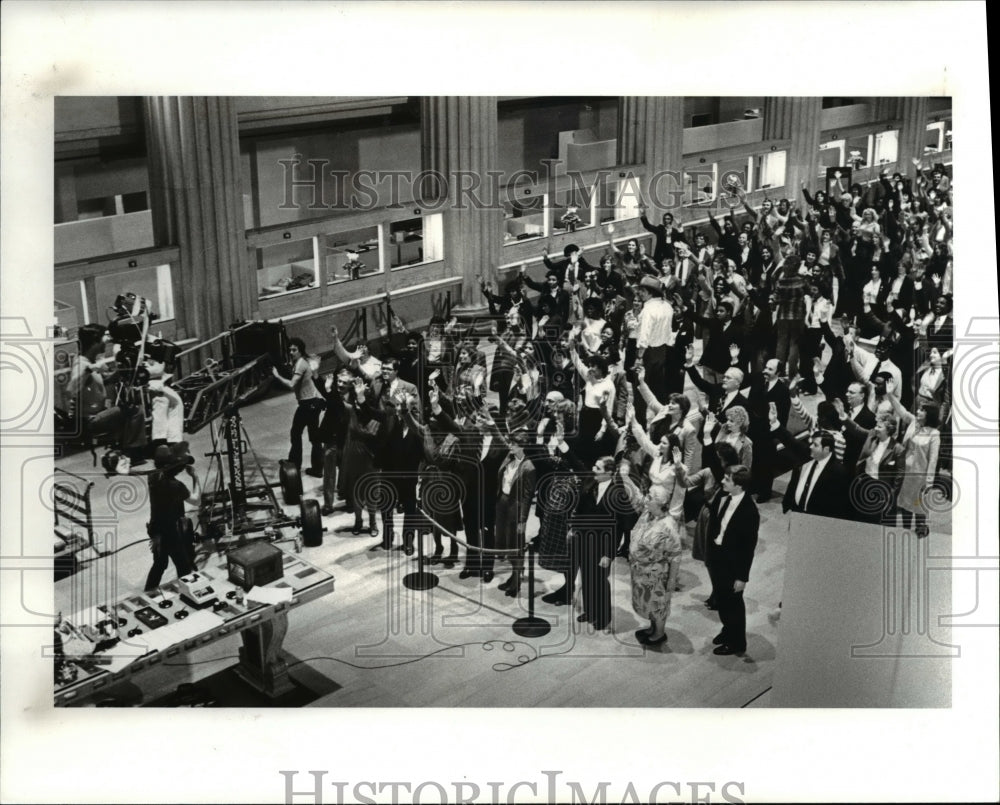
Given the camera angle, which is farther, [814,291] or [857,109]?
[814,291]

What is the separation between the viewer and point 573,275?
1242cm

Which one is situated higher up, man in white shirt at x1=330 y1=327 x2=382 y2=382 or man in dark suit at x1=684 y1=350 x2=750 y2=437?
man in white shirt at x1=330 y1=327 x2=382 y2=382

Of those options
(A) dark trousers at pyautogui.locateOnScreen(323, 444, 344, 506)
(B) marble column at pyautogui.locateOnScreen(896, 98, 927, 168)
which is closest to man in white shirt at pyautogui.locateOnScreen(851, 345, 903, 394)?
(B) marble column at pyautogui.locateOnScreen(896, 98, 927, 168)

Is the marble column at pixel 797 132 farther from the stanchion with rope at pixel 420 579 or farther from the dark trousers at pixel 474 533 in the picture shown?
the stanchion with rope at pixel 420 579

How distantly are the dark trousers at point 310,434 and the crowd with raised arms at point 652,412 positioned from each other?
26 mm

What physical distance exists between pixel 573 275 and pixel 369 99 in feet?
8.32

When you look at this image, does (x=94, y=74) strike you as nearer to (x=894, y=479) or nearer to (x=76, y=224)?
(x=76, y=224)

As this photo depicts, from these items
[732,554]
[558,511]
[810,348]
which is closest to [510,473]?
[558,511]

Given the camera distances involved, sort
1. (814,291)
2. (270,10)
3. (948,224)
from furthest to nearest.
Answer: (814,291)
(948,224)
(270,10)

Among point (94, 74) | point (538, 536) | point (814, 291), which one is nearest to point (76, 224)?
point (94, 74)

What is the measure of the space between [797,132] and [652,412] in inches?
111

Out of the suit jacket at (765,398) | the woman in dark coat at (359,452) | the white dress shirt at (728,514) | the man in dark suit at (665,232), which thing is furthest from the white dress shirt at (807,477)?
the woman in dark coat at (359,452)

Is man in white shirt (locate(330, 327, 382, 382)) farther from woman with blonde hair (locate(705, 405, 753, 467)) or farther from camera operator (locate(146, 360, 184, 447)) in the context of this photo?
woman with blonde hair (locate(705, 405, 753, 467))

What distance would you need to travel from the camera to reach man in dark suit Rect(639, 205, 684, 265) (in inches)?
486
